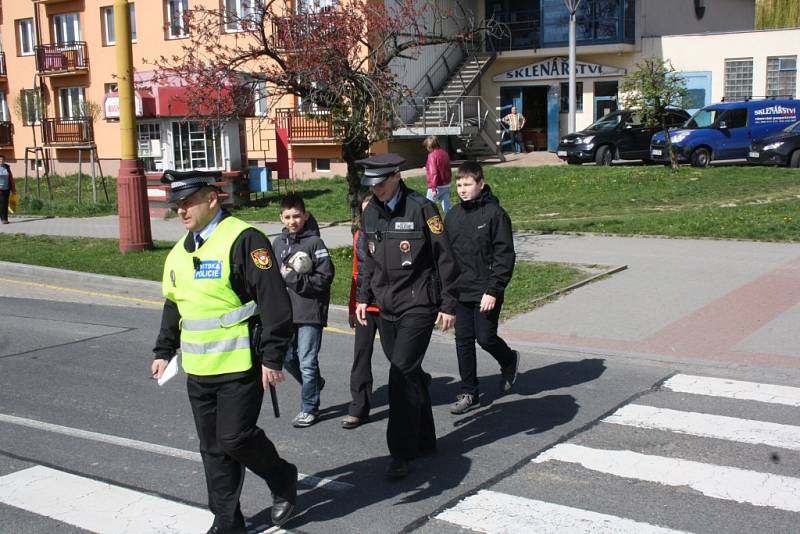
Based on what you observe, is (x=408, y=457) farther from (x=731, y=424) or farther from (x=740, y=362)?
(x=740, y=362)

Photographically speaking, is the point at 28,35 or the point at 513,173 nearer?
the point at 513,173

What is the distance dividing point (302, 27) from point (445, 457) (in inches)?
332

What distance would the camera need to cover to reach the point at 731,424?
21.3 feet

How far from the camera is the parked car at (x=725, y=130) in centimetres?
2505

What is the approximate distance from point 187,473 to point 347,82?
8.31 metres

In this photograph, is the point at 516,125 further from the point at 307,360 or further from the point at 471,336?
the point at 307,360

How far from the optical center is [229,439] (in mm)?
4543

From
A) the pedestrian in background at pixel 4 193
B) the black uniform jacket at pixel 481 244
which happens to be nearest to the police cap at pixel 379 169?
the black uniform jacket at pixel 481 244

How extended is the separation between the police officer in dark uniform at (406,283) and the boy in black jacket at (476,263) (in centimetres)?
107

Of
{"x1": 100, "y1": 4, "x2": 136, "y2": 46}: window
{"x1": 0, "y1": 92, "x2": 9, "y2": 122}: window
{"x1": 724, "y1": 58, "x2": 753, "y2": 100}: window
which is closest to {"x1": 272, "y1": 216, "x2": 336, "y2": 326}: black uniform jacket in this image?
{"x1": 724, "y1": 58, "x2": 753, "y2": 100}: window

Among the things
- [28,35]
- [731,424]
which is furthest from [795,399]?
[28,35]

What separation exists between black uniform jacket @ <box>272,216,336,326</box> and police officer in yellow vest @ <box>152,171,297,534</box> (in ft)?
6.10

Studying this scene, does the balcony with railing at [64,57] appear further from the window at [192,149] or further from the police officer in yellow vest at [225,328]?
the police officer in yellow vest at [225,328]

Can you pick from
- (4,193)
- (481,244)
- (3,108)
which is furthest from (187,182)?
(3,108)
